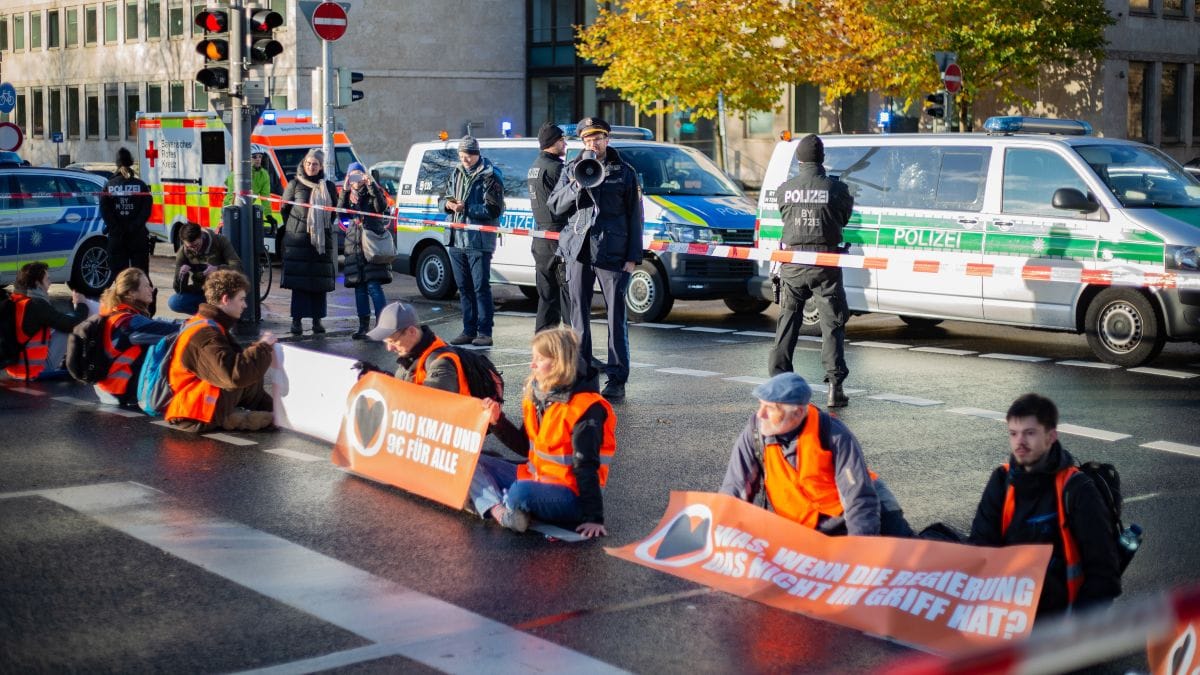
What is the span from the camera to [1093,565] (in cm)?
567

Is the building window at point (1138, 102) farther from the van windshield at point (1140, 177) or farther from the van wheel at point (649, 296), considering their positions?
the van windshield at point (1140, 177)

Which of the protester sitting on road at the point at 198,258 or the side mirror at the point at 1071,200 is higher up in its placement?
the side mirror at the point at 1071,200

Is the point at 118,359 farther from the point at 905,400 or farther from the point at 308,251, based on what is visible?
the point at 905,400

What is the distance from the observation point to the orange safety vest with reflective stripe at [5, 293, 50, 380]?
12.6 metres

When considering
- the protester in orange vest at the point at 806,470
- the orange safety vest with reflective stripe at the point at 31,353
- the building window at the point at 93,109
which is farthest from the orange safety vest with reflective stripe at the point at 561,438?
the building window at the point at 93,109

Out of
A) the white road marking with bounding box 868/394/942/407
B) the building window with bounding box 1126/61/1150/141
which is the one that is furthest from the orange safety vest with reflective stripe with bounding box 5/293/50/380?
the building window with bounding box 1126/61/1150/141

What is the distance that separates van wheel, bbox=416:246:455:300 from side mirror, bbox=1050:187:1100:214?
8053 millimetres

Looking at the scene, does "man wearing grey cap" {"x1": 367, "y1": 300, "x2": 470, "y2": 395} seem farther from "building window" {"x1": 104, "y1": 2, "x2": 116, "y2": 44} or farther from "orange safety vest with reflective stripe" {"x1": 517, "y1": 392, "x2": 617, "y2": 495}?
"building window" {"x1": 104, "y1": 2, "x2": 116, "y2": 44}

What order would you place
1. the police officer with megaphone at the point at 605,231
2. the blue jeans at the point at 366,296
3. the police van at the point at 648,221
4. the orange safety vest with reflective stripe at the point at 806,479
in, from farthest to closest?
the police van at the point at 648,221
the blue jeans at the point at 366,296
the police officer with megaphone at the point at 605,231
the orange safety vest with reflective stripe at the point at 806,479

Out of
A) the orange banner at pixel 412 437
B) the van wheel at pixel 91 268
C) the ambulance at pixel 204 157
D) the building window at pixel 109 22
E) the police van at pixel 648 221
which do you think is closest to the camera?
the orange banner at pixel 412 437

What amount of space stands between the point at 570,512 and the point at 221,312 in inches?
138

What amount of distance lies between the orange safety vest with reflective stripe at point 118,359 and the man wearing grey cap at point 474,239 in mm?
4169

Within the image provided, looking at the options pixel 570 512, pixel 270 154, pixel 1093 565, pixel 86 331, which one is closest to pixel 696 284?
pixel 86 331

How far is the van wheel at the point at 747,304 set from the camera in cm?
1803
